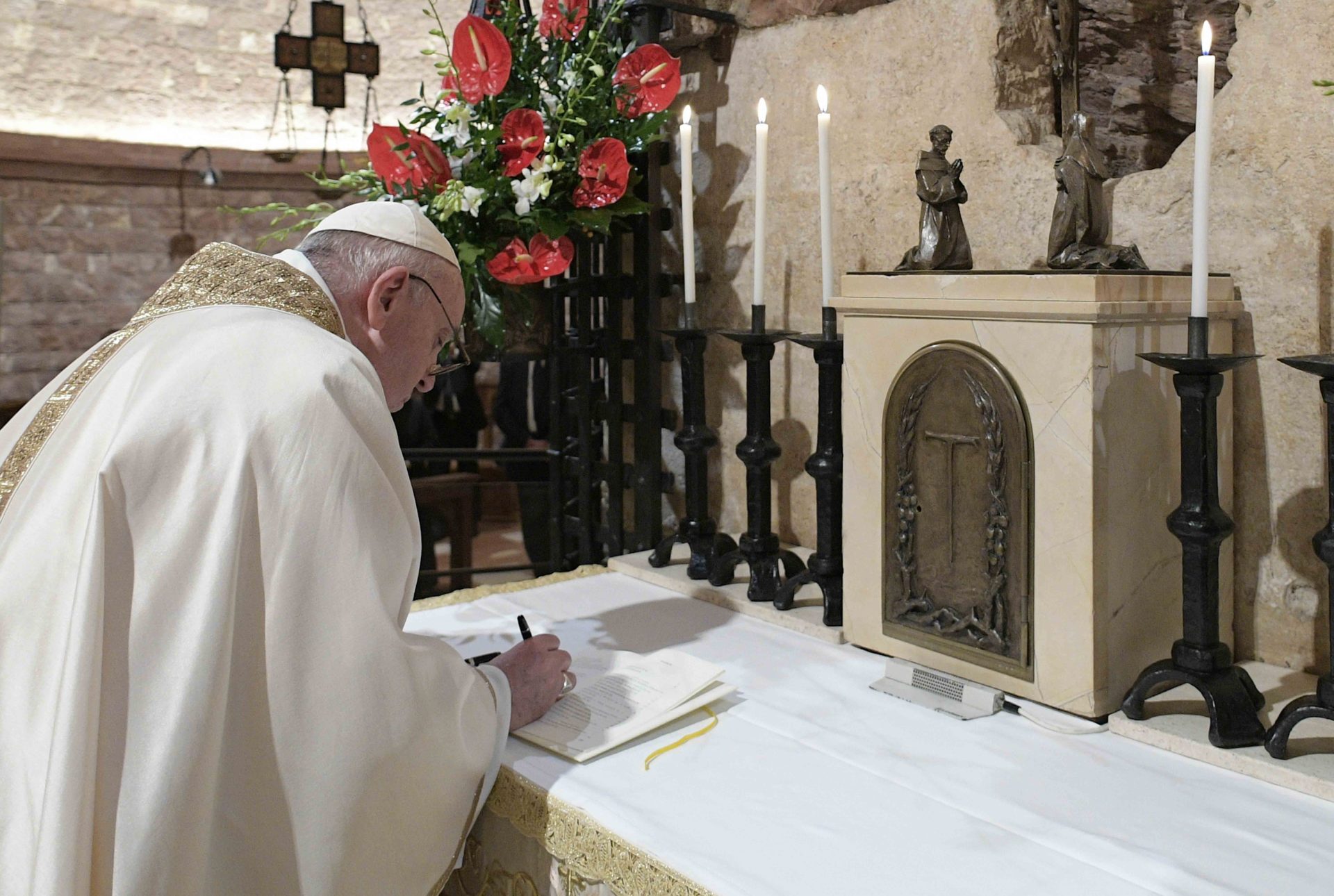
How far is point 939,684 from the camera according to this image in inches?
76.3

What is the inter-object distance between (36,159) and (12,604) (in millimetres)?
6583

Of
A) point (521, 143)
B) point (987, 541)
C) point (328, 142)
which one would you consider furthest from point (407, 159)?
point (328, 142)

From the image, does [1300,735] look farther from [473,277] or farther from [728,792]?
[473,277]

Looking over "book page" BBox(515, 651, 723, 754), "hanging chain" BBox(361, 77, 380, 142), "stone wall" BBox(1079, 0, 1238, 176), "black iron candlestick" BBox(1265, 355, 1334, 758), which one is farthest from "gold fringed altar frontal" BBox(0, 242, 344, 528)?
"hanging chain" BBox(361, 77, 380, 142)

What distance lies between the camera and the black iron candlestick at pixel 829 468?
88.4 inches

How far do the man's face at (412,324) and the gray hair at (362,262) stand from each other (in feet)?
0.06

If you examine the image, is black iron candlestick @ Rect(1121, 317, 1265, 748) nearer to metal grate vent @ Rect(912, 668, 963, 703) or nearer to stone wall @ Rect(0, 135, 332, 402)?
metal grate vent @ Rect(912, 668, 963, 703)

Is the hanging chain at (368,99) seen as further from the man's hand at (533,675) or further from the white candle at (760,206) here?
the man's hand at (533,675)

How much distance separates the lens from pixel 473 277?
260 centimetres

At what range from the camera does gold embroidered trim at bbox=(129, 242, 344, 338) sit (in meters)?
1.75

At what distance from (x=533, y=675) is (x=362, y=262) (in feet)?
2.42

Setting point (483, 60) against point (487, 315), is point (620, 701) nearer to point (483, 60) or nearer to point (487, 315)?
point (487, 315)

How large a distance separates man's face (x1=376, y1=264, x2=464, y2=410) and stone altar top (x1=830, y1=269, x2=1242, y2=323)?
75 centimetres

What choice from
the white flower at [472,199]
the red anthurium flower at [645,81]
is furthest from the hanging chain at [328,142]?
the white flower at [472,199]
